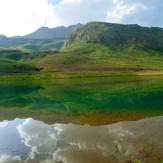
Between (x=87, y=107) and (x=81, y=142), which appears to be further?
(x=87, y=107)

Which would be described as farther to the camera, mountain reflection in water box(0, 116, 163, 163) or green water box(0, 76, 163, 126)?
green water box(0, 76, 163, 126)

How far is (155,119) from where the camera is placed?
1539cm

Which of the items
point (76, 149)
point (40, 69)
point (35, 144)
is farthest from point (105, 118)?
point (40, 69)

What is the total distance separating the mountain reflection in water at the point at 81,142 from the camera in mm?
8781

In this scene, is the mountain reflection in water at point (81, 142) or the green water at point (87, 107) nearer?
the mountain reflection in water at point (81, 142)

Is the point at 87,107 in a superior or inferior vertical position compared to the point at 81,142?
inferior

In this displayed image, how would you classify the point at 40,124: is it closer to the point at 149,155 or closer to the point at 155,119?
the point at 149,155

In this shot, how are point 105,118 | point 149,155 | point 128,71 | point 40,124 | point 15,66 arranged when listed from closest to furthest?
point 149,155 < point 40,124 < point 105,118 < point 128,71 < point 15,66

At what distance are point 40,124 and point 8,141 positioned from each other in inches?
152

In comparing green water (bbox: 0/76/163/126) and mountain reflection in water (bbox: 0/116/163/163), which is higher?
mountain reflection in water (bbox: 0/116/163/163)

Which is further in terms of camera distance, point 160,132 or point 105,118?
point 105,118

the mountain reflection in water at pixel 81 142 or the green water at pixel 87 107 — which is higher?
the mountain reflection in water at pixel 81 142

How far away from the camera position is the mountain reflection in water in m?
8.78

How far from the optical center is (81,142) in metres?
10.6
